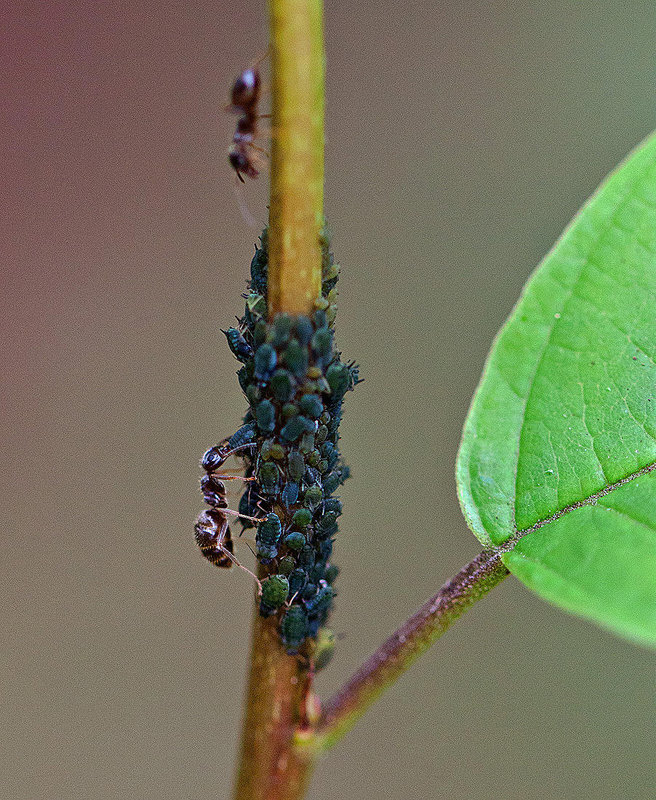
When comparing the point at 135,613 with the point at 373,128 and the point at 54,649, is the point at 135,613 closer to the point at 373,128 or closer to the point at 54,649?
the point at 54,649

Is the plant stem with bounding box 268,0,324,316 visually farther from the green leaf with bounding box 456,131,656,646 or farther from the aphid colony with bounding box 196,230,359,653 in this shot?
the green leaf with bounding box 456,131,656,646

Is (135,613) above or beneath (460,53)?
beneath

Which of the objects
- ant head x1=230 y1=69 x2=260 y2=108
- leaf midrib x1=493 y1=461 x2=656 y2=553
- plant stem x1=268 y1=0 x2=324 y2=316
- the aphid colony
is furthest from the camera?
ant head x1=230 y1=69 x2=260 y2=108

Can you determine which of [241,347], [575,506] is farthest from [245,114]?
[575,506]

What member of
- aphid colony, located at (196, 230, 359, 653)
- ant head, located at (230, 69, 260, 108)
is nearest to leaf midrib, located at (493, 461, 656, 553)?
aphid colony, located at (196, 230, 359, 653)

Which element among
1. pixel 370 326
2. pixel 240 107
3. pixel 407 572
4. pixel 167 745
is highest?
pixel 240 107

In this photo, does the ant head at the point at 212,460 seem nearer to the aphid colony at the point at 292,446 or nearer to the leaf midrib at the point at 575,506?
the aphid colony at the point at 292,446

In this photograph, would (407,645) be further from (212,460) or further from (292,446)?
(212,460)

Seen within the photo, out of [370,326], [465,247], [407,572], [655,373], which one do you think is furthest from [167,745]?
[655,373]
